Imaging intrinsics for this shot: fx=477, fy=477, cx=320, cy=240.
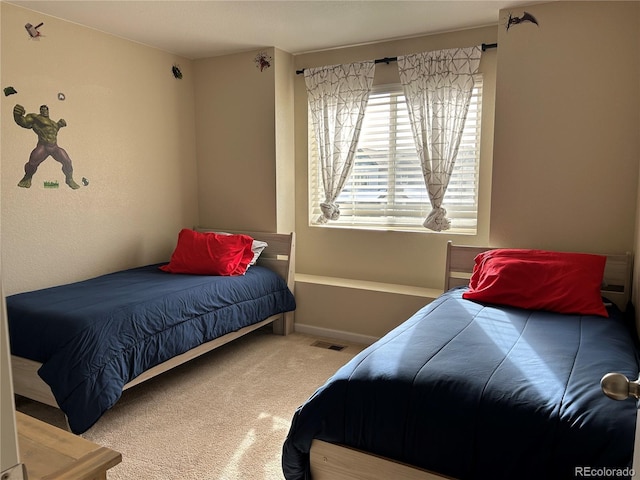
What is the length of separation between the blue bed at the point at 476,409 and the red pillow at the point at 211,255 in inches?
73.3

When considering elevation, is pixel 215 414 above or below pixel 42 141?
below

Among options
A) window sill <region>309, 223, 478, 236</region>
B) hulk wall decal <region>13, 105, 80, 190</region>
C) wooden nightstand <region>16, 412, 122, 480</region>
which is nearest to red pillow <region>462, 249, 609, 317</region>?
window sill <region>309, 223, 478, 236</region>

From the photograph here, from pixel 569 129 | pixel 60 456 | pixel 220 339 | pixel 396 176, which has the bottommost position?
pixel 220 339

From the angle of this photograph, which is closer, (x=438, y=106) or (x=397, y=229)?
(x=438, y=106)

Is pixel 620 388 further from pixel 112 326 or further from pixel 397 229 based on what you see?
pixel 397 229

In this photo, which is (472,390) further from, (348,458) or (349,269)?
(349,269)

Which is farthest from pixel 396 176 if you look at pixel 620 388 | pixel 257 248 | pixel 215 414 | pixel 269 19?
pixel 620 388

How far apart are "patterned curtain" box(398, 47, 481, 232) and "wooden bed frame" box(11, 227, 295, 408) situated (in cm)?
121

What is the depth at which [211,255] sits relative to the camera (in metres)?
3.71

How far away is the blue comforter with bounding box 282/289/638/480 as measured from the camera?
1.41 meters

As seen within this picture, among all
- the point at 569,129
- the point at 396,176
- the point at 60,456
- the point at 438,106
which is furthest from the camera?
the point at 396,176

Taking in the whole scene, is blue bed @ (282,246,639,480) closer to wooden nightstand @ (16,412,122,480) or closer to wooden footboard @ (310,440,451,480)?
wooden footboard @ (310,440,451,480)

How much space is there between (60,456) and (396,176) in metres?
3.27

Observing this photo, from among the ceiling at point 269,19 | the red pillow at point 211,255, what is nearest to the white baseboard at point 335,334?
the red pillow at point 211,255
